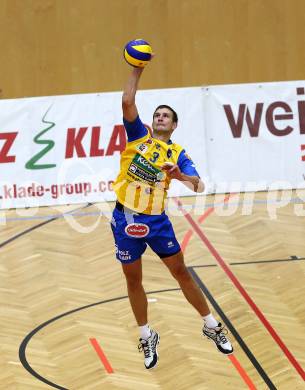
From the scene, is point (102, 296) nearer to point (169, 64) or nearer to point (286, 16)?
point (169, 64)

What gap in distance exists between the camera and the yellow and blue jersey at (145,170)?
10.3 metres

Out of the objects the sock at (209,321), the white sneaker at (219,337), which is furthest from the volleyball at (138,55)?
the white sneaker at (219,337)

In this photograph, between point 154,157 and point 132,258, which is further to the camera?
point 132,258

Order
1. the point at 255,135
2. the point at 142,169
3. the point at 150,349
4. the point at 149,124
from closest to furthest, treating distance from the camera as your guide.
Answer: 1. the point at 142,169
2. the point at 150,349
3. the point at 149,124
4. the point at 255,135

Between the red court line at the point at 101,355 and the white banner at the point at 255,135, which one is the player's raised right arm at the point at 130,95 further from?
the white banner at the point at 255,135

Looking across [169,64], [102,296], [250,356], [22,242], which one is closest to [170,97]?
[169,64]

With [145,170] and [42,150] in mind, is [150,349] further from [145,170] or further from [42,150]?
[42,150]

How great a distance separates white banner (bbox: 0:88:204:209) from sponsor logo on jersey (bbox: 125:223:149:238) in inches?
287

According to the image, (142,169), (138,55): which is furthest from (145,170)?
(138,55)

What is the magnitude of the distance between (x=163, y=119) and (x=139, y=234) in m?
1.37

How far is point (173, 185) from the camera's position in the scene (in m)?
18.1

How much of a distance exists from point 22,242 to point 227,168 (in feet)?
15.0

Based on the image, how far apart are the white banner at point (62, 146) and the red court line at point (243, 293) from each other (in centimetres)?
174

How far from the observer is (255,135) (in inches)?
719
